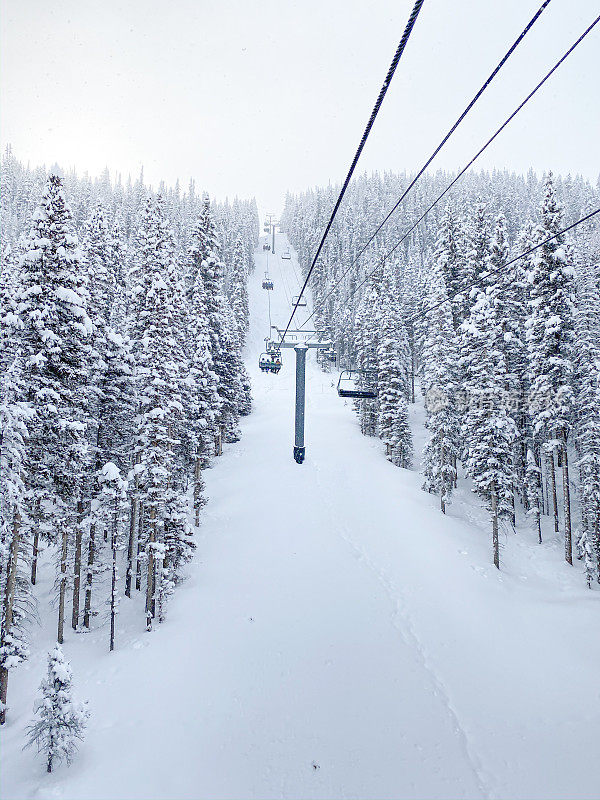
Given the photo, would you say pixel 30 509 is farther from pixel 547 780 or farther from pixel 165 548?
pixel 547 780

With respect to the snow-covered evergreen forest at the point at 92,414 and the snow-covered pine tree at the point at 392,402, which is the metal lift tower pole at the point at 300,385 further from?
the snow-covered pine tree at the point at 392,402

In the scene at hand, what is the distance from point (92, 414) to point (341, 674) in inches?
600

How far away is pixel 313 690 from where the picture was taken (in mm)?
13148

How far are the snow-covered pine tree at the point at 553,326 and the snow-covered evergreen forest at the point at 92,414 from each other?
65.2ft

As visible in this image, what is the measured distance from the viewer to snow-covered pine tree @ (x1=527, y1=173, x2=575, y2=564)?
2286 centimetres

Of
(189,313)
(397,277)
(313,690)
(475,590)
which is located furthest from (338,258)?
(313,690)

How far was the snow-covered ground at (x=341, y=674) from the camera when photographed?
10.3 m

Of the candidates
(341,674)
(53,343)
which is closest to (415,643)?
(341,674)

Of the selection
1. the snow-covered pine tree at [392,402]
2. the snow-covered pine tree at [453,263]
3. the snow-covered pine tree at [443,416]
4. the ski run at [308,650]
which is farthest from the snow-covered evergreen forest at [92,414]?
the snow-covered pine tree at [453,263]

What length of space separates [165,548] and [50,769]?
8374mm

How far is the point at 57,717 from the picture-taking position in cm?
1052

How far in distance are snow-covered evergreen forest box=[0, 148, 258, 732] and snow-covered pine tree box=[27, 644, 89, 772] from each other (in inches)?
120

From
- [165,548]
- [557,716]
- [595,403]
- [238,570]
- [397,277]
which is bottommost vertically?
[557,716]

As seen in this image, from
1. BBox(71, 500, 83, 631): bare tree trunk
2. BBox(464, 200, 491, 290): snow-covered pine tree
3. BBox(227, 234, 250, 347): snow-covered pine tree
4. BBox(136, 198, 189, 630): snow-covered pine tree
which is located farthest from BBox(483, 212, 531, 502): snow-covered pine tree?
BBox(227, 234, 250, 347): snow-covered pine tree
